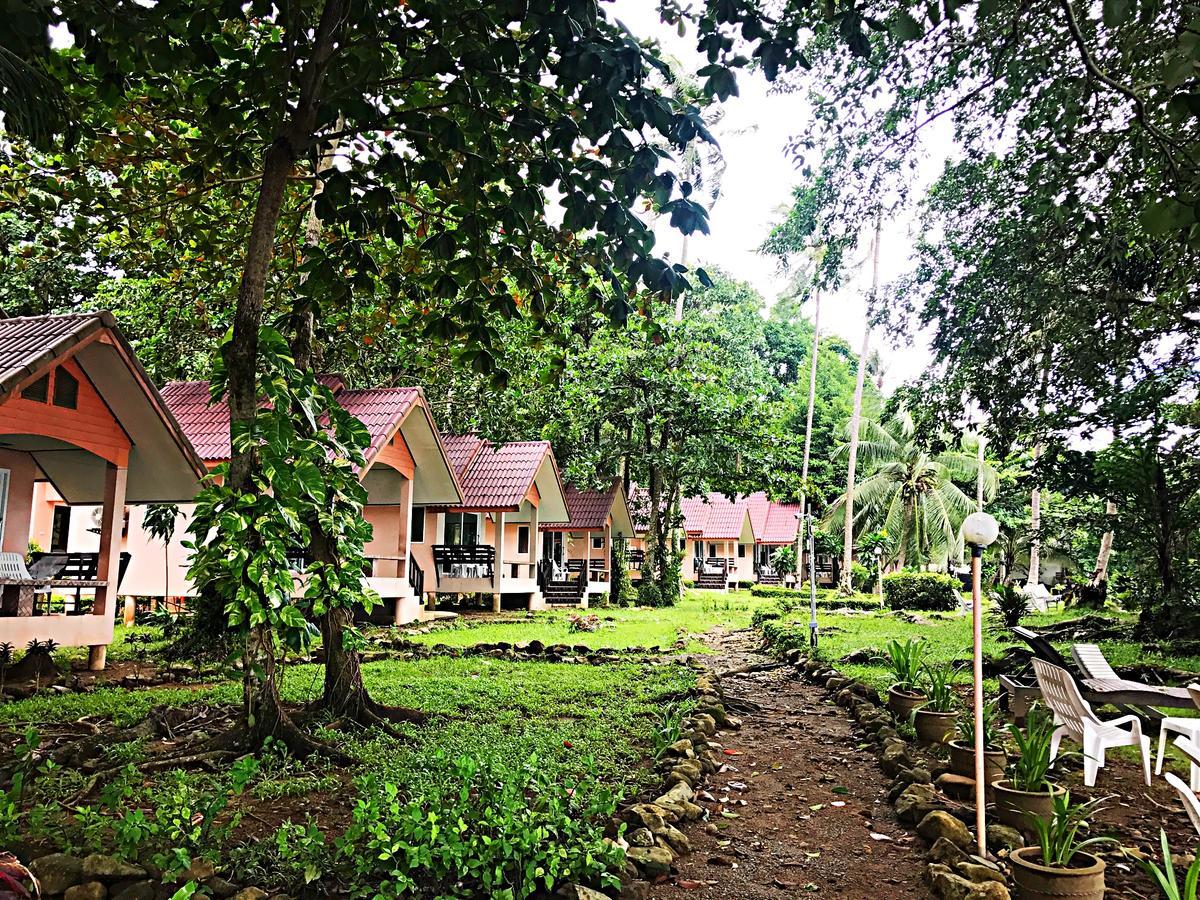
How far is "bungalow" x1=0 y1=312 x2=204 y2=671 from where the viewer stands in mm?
9125

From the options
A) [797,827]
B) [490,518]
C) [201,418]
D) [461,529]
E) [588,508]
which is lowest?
[797,827]

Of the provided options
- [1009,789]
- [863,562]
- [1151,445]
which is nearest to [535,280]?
[1009,789]

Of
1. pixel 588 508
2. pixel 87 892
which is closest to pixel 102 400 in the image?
pixel 87 892

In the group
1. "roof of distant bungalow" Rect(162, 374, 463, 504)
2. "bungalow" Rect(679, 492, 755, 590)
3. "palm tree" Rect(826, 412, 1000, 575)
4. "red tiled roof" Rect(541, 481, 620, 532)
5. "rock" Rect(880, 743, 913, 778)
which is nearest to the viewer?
"rock" Rect(880, 743, 913, 778)

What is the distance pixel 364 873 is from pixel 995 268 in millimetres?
9310

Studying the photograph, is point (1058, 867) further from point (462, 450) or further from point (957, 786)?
point (462, 450)

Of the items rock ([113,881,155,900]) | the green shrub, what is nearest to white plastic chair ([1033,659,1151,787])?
rock ([113,881,155,900])

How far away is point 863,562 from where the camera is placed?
1891 inches

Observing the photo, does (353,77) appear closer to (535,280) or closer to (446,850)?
(535,280)

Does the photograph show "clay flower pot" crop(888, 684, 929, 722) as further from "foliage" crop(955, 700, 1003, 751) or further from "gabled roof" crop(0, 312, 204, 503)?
"gabled roof" crop(0, 312, 204, 503)

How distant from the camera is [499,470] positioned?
2222 cm

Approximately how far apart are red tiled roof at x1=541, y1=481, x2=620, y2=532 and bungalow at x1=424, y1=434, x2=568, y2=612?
2526mm

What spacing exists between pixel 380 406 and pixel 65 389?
6.86m

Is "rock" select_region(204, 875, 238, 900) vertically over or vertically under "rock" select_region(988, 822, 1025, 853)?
over
